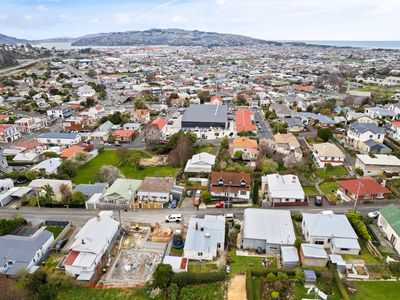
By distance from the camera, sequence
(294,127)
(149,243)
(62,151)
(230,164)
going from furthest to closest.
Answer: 1. (294,127)
2. (62,151)
3. (230,164)
4. (149,243)

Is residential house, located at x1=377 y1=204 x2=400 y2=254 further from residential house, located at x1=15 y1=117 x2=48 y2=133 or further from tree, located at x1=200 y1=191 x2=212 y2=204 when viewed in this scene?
residential house, located at x1=15 y1=117 x2=48 y2=133

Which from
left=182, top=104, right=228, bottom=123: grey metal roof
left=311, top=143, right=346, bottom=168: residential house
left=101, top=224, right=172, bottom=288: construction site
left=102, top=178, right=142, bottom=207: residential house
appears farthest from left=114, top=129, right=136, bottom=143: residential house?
left=311, top=143, right=346, bottom=168: residential house

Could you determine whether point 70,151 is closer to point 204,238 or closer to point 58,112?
point 58,112

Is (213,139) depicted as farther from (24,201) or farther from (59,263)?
(59,263)

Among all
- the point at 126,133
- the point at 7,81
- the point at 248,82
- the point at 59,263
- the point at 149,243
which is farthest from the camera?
the point at 248,82

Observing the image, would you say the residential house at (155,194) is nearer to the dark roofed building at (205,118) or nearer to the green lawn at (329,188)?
the green lawn at (329,188)

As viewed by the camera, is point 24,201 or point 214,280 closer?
point 214,280

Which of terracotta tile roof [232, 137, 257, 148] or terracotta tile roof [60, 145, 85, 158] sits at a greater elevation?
terracotta tile roof [232, 137, 257, 148]

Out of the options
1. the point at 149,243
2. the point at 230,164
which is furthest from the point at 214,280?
the point at 230,164
